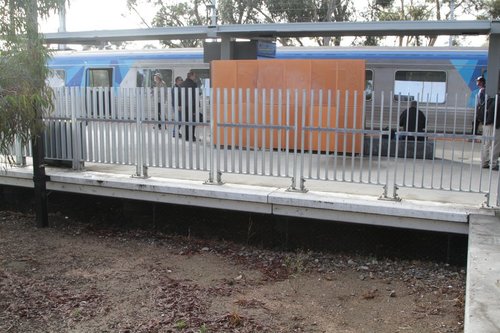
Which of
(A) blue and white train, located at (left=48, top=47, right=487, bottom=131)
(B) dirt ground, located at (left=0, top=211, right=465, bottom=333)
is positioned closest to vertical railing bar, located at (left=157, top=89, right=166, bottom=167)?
(B) dirt ground, located at (left=0, top=211, right=465, bottom=333)

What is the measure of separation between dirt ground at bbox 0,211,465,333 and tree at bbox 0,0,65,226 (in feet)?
5.34

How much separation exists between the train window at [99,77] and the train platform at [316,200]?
919 centimetres

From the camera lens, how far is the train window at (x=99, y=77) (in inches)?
683

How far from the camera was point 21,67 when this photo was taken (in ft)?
16.9

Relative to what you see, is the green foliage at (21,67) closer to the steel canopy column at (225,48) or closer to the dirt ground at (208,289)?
the dirt ground at (208,289)

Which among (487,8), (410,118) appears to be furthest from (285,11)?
(410,118)

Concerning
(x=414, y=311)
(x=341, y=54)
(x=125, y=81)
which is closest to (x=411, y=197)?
(x=414, y=311)

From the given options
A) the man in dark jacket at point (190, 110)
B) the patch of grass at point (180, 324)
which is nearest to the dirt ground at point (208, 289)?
the patch of grass at point (180, 324)

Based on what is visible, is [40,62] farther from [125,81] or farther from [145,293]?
[125,81]

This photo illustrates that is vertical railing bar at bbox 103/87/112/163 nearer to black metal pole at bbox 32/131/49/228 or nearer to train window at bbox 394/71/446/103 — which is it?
black metal pole at bbox 32/131/49/228

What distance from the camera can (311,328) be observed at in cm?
481

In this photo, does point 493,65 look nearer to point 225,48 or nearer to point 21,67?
point 225,48

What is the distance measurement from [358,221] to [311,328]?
1.88 metres

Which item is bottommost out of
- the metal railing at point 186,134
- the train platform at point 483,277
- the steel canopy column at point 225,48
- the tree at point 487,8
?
the train platform at point 483,277
